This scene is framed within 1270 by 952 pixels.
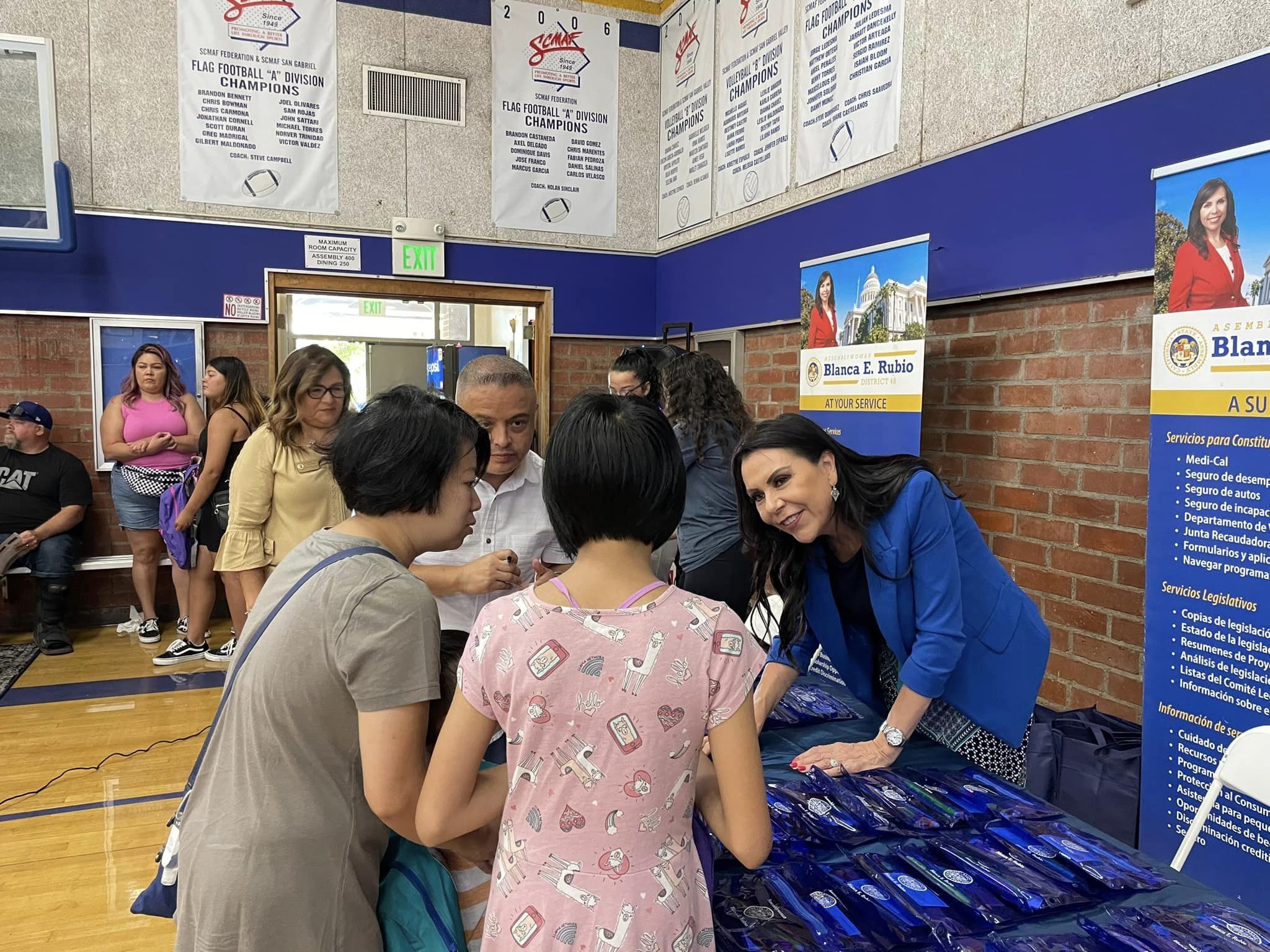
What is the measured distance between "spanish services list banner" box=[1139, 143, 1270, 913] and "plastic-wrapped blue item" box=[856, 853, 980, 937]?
4.51 ft

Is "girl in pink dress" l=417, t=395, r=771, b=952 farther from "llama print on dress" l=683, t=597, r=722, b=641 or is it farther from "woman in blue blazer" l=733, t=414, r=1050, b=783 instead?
"woman in blue blazer" l=733, t=414, r=1050, b=783

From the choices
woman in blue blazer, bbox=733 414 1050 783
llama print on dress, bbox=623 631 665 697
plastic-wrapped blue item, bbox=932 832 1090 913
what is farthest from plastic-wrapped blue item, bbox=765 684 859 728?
llama print on dress, bbox=623 631 665 697

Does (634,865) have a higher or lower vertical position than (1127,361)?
lower

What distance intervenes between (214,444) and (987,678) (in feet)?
12.8

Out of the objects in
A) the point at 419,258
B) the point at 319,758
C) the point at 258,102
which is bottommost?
the point at 319,758

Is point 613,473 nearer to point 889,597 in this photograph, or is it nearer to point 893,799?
point 893,799

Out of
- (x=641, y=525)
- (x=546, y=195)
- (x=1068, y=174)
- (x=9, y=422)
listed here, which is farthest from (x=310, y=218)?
(x=641, y=525)

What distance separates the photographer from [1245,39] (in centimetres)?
231

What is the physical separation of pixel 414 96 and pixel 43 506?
3.45m

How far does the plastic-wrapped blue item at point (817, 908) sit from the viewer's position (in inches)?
39.9

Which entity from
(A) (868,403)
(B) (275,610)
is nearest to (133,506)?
(A) (868,403)

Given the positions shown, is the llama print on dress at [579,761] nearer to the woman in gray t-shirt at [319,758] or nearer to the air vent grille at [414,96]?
the woman in gray t-shirt at [319,758]

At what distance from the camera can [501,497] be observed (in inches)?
A: 74.6

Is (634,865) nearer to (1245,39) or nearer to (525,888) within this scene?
(525,888)
